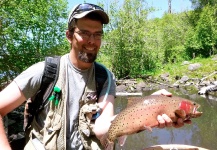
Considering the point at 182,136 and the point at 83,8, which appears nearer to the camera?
the point at 83,8

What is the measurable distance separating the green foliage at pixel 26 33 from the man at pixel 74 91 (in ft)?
29.2

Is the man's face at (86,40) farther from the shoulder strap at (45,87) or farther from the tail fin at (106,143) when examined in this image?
the tail fin at (106,143)

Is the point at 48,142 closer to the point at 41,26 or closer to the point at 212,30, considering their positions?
the point at 41,26

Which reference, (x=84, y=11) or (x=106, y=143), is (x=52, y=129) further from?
(x=84, y=11)

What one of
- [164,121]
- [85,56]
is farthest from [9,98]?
[164,121]

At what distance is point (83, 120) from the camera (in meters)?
2.80

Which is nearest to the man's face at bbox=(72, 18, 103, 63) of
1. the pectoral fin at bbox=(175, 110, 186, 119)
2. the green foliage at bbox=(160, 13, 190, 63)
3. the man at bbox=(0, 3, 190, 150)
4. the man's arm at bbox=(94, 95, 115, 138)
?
the man at bbox=(0, 3, 190, 150)

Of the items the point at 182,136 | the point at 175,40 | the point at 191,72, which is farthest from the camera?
the point at 175,40

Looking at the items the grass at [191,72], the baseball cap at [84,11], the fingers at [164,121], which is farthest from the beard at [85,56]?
the grass at [191,72]

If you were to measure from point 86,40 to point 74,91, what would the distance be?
0.57 meters

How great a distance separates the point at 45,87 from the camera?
9.03ft

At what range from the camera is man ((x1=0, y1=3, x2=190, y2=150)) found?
2.74 meters

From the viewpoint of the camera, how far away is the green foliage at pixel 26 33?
498 inches

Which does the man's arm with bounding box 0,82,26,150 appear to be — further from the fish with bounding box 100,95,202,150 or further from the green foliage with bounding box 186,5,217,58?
the green foliage with bounding box 186,5,217,58
